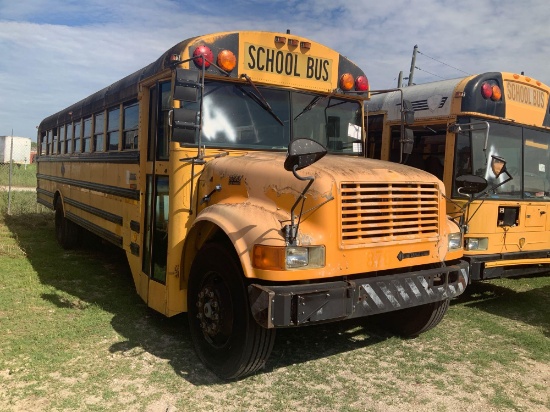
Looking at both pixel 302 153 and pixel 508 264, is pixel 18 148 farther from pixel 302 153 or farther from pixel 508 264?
pixel 302 153

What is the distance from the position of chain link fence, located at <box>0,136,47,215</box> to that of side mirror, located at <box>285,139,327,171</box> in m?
9.08

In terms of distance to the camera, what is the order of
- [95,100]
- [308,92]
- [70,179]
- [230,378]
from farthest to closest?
[70,179] < [95,100] < [308,92] < [230,378]

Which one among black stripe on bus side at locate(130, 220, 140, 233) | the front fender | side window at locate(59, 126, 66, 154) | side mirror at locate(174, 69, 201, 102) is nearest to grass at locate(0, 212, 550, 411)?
black stripe on bus side at locate(130, 220, 140, 233)

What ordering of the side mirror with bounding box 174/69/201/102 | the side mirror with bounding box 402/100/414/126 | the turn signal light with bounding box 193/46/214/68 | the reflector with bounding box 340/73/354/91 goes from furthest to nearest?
the side mirror with bounding box 402/100/414/126
the reflector with bounding box 340/73/354/91
the turn signal light with bounding box 193/46/214/68
the side mirror with bounding box 174/69/201/102

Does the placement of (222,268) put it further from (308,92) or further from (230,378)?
(308,92)

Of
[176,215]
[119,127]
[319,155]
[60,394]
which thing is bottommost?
[60,394]

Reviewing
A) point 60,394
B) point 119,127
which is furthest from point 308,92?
point 60,394

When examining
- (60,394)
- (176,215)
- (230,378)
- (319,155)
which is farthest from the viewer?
(176,215)

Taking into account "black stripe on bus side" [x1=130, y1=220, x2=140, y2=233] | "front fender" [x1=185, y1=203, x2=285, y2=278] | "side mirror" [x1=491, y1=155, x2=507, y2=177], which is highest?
"side mirror" [x1=491, y1=155, x2=507, y2=177]

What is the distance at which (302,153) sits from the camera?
2.78 m

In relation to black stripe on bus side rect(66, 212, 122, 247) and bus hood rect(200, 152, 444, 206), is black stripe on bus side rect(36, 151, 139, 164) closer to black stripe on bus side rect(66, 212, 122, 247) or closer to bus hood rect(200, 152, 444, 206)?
black stripe on bus side rect(66, 212, 122, 247)

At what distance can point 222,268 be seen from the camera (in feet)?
11.0

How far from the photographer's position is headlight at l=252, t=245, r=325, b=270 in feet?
9.46

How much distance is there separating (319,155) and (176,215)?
155 cm
